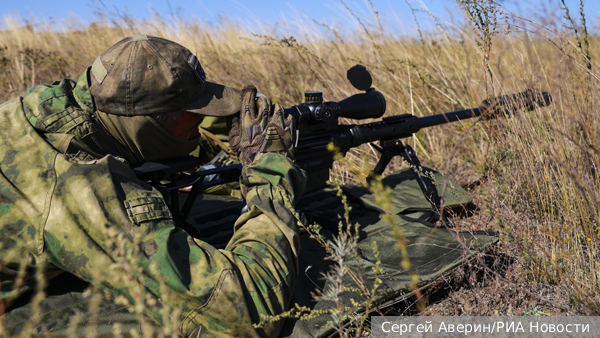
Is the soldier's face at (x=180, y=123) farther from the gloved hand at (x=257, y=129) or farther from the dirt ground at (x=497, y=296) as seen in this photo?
the dirt ground at (x=497, y=296)

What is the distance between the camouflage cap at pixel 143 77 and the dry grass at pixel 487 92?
1.16 metres

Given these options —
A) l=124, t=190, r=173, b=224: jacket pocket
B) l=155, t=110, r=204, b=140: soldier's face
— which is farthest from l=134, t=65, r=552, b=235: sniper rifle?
l=124, t=190, r=173, b=224: jacket pocket

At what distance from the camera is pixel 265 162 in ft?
6.82

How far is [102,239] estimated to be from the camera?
1458mm

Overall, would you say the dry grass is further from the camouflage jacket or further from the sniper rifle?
the camouflage jacket

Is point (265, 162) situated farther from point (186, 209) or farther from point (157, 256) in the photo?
point (157, 256)

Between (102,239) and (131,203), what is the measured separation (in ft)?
0.48

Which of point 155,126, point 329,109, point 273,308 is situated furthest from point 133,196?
point 329,109

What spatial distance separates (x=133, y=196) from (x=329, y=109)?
1.44 metres

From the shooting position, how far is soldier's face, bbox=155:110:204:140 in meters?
1.95

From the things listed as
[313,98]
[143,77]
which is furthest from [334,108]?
[143,77]

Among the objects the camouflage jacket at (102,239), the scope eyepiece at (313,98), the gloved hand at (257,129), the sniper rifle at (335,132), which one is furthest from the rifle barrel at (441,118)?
the camouflage jacket at (102,239)

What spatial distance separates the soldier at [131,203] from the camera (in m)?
1.46

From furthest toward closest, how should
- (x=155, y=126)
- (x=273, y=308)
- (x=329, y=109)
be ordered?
(x=329, y=109), (x=155, y=126), (x=273, y=308)
